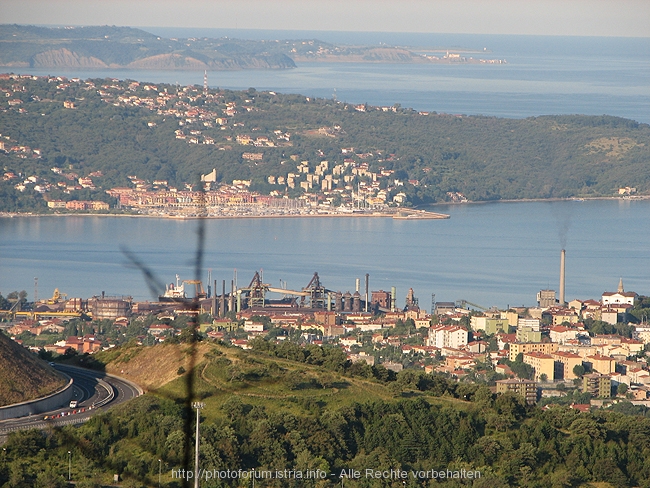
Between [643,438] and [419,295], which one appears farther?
[419,295]

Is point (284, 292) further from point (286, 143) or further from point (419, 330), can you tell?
point (286, 143)

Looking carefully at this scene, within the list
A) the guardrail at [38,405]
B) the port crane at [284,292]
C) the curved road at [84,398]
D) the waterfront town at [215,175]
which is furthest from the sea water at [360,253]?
the guardrail at [38,405]

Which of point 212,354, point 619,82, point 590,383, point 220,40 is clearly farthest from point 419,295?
point 220,40

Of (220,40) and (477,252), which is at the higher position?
(220,40)

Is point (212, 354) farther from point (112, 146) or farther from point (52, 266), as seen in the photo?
point (112, 146)

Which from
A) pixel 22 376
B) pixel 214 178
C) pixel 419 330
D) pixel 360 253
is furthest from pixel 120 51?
pixel 22 376

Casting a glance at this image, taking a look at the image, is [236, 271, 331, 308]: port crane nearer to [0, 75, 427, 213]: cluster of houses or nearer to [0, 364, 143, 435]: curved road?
[0, 364, 143, 435]: curved road

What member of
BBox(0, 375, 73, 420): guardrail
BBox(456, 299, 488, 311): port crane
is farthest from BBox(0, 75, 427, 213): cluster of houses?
BBox(0, 375, 73, 420): guardrail
